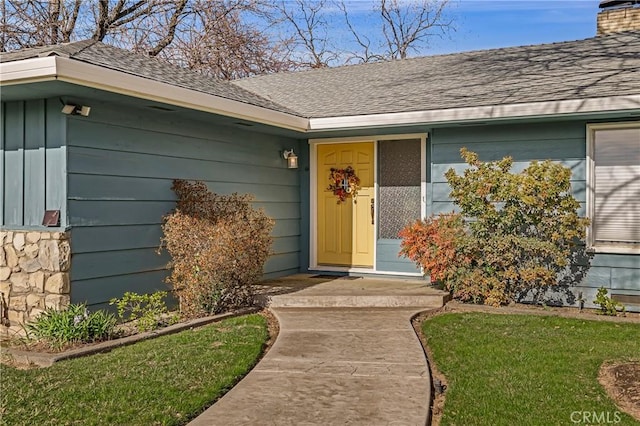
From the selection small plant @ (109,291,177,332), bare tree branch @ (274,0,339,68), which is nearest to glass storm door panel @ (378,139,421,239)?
small plant @ (109,291,177,332)

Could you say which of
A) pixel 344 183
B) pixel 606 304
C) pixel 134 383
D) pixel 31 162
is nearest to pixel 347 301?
pixel 344 183

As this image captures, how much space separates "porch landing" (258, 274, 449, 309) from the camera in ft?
22.5

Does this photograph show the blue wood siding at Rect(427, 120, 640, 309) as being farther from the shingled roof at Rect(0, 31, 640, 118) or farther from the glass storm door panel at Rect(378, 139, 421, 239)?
the glass storm door panel at Rect(378, 139, 421, 239)

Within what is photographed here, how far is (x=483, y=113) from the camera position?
6.91 metres

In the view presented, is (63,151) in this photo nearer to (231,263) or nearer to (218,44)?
(231,263)

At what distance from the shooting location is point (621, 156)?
683 cm

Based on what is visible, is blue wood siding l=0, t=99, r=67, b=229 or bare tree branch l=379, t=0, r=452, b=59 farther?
bare tree branch l=379, t=0, r=452, b=59

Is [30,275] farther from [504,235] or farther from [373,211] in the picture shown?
[504,235]

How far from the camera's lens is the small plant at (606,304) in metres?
6.51

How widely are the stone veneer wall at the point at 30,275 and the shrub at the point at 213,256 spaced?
3.68 feet

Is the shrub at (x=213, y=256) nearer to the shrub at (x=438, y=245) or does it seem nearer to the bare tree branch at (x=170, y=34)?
the shrub at (x=438, y=245)

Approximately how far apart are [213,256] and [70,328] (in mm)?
1563

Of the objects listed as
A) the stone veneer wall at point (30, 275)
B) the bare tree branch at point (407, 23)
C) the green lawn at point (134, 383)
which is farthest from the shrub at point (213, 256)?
the bare tree branch at point (407, 23)

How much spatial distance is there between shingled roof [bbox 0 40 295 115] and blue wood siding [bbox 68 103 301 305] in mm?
457
